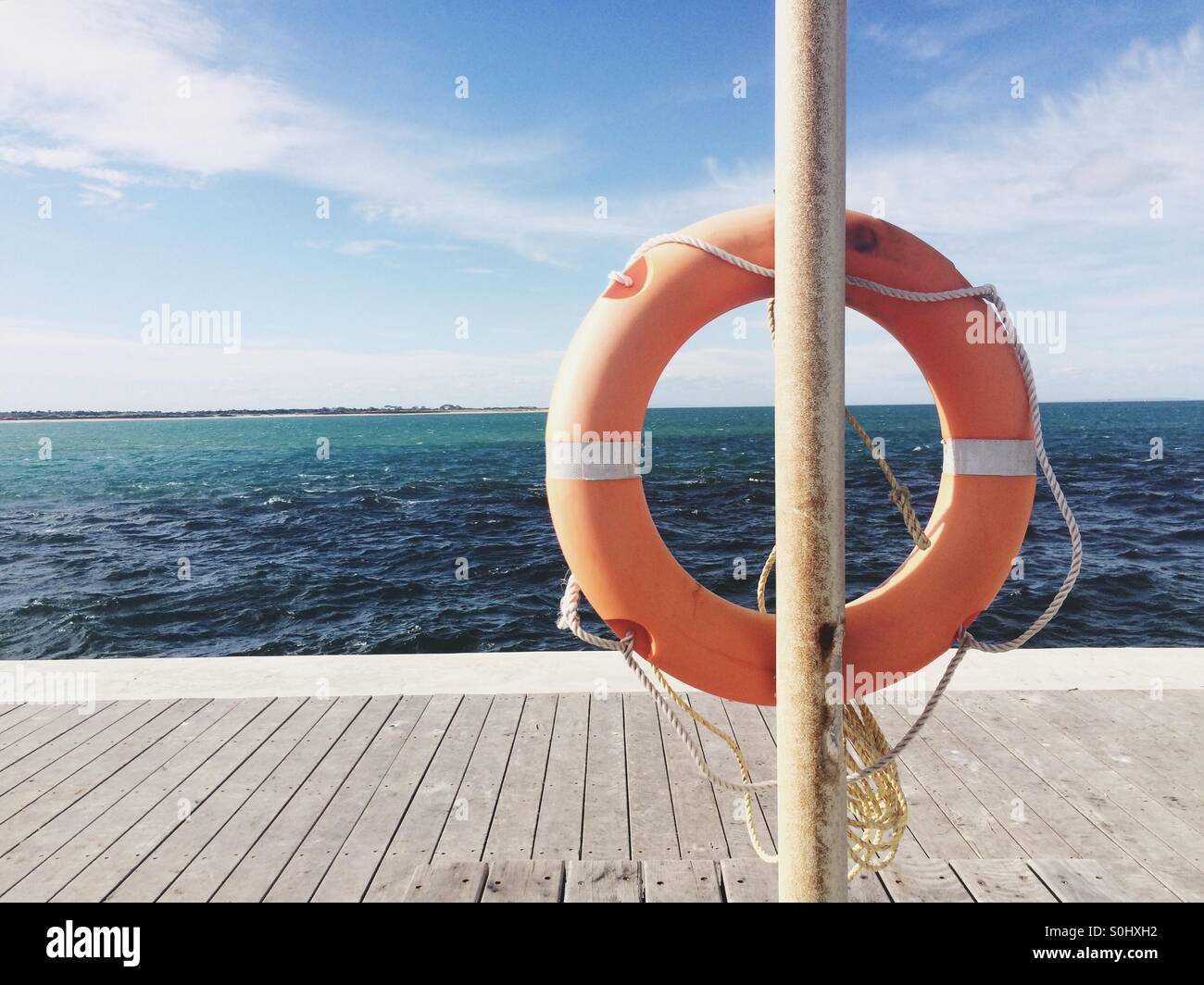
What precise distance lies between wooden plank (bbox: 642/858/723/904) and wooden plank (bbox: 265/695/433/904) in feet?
2.56

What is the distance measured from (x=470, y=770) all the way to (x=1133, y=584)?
10.7m

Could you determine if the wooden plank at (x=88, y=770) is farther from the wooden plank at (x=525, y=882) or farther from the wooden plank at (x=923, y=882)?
the wooden plank at (x=923, y=882)

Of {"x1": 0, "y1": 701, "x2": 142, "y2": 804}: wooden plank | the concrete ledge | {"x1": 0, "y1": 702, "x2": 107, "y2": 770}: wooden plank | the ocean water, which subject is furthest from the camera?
the ocean water

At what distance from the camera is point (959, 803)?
7.40ft

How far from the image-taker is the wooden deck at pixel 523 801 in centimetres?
164

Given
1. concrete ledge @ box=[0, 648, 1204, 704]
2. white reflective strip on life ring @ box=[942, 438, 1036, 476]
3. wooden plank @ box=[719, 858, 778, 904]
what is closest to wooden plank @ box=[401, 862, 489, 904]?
wooden plank @ box=[719, 858, 778, 904]

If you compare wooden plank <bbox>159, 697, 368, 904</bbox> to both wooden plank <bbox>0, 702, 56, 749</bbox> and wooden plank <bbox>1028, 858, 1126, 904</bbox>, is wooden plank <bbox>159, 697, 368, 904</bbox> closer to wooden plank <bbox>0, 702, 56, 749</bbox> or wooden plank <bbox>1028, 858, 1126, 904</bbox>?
wooden plank <bbox>0, 702, 56, 749</bbox>

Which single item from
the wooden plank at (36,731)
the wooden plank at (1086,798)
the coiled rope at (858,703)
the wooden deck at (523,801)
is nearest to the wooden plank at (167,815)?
the wooden deck at (523,801)

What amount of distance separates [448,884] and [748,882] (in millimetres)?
587

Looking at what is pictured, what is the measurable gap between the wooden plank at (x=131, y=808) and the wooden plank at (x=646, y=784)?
136 cm

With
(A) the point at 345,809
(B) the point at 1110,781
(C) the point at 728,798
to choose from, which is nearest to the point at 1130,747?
(B) the point at 1110,781

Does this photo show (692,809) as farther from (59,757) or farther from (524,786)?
(59,757)

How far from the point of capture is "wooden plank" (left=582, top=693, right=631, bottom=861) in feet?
6.84

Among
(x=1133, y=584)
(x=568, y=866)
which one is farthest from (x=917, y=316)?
(x=1133, y=584)
